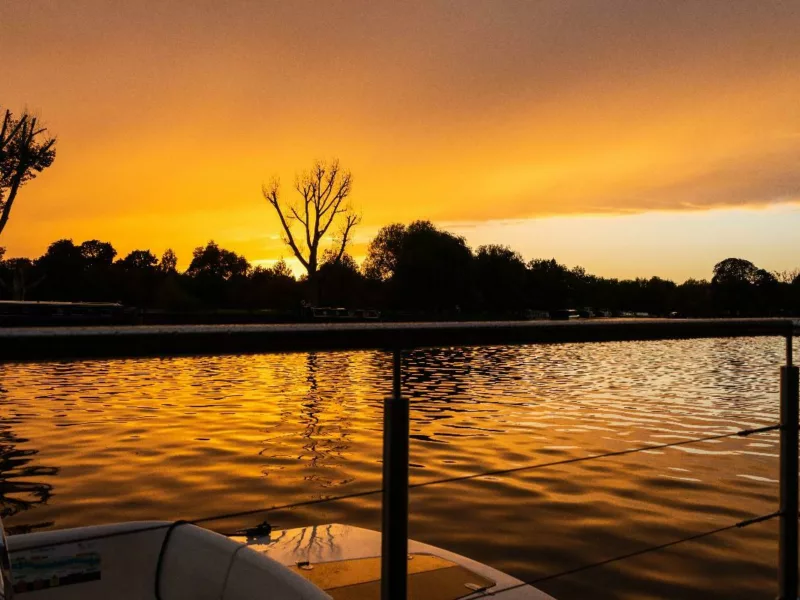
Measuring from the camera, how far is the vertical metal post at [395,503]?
160 cm

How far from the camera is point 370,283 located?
221ft

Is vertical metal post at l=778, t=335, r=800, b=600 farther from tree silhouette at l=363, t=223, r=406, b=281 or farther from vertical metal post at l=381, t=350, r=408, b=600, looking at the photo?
tree silhouette at l=363, t=223, r=406, b=281

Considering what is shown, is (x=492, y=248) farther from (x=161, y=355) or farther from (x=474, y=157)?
(x=161, y=355)

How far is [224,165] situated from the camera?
3038cm

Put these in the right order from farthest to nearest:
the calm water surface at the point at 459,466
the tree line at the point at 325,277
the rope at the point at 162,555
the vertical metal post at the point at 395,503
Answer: the tree line at the point at 325,277 < the calm water surface at the point at 459,466 < the rope at the point at 162,555 < the vertical metal post at the point at 395,503

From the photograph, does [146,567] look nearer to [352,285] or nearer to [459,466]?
[459,466]

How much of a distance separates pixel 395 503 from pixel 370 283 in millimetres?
65854

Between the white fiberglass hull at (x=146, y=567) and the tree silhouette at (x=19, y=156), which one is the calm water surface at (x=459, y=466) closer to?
the white fiberglass hull at (x=146, y=567)

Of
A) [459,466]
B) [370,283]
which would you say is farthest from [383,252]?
[459,466]

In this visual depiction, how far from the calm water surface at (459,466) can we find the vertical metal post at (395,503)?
0.23 metres

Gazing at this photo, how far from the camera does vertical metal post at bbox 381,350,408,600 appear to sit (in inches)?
63.1

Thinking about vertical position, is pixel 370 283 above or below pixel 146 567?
above

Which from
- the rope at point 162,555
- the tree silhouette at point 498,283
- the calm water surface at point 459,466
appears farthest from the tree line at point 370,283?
the rope at point 162,555

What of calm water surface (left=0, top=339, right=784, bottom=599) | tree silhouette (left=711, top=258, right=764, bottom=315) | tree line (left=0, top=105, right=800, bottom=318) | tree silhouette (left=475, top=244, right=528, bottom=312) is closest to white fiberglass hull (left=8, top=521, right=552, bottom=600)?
calm water surface (left=0, top=339, right=784, bottom=599)
